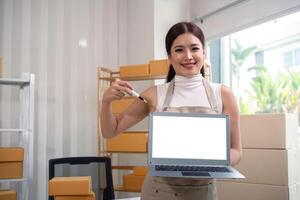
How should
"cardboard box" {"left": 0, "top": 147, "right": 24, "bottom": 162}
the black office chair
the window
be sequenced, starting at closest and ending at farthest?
the black office chair < "cardboard box" {"left": 0, "top": 147, "right": 24, "bottom": 162} < the window

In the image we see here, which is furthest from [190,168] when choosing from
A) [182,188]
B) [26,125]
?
[26,125]

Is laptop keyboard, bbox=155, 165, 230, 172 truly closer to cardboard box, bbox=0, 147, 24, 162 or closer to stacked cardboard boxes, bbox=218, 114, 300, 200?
stacked cardboard boxes, bbox=218, 114, 300, 200

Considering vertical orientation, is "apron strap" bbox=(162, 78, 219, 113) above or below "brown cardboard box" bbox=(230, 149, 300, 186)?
above

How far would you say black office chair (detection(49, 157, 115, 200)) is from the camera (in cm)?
189

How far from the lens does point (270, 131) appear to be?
176 centimetres

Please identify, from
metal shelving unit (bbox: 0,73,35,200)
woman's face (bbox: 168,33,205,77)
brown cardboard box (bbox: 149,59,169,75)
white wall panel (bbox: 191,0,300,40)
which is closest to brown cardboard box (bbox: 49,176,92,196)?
metal shelving unit (bbox: 0,73,35,200)

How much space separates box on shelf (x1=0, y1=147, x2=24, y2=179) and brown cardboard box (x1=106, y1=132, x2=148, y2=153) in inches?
25.9

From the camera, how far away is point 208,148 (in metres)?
0.87

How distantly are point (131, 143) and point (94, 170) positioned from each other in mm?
467

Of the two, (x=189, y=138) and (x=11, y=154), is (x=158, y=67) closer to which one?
(x=11, y=154)

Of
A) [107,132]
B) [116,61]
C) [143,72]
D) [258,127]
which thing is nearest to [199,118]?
→ [107,132]

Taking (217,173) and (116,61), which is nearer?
(217,173)

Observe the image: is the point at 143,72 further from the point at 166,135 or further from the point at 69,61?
the point at 166,135

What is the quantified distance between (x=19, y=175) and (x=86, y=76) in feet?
3.55
